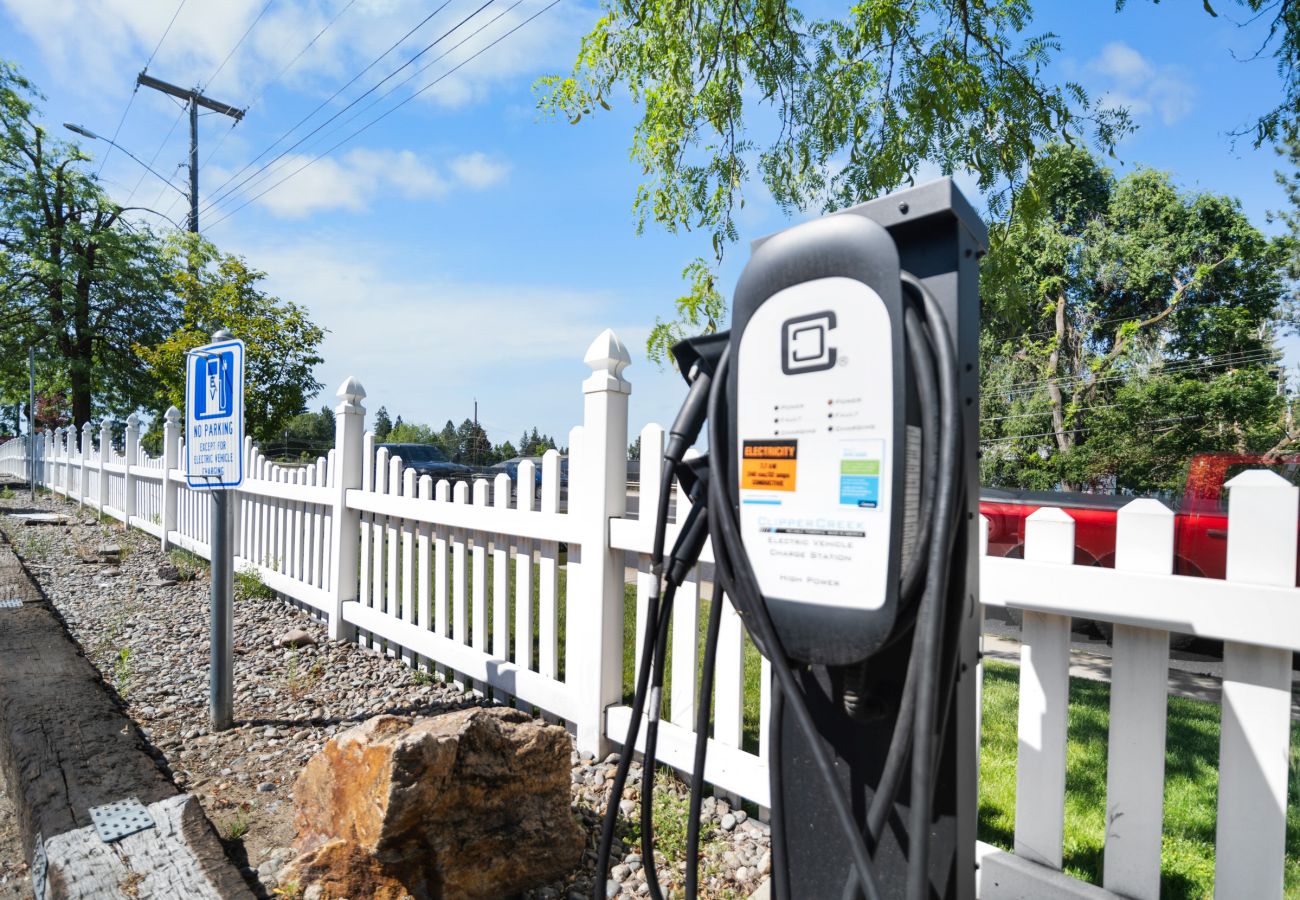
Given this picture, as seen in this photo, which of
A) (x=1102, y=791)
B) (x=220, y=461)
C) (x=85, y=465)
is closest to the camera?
(x=1102, y=791)

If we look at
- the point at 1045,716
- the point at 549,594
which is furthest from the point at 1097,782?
the point at 549,594

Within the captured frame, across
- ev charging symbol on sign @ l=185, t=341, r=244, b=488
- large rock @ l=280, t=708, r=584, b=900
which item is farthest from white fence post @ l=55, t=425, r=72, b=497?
large rock @ l=280, t=708, r=584, b=900

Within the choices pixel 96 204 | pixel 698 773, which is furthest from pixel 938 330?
pixel 96 204

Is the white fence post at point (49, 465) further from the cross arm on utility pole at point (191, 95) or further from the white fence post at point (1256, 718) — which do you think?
the white fence post at point (1256, 718)

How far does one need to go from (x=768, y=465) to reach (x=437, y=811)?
4.94ft

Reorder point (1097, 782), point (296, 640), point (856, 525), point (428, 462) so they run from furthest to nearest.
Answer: point (428, 462) < point (296, 640) < point (1097, 782) < point (856, 525)

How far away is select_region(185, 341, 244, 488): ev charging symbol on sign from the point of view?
3.54 meters

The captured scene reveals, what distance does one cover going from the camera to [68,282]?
22.7 meters

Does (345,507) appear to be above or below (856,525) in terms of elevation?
below

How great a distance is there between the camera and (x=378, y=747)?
2.05 metres

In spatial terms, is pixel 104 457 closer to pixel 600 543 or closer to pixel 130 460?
pixel 130 460

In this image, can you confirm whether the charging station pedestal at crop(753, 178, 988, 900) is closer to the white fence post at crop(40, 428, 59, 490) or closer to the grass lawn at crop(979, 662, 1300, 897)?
the grass lawn at crop(979, 662, 1300, 897)

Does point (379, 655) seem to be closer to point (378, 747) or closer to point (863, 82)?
point (378, 747)

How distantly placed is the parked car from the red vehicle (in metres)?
16.0
